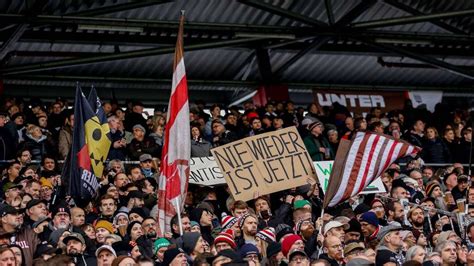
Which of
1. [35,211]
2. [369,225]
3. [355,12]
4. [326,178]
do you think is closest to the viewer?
[35,211]

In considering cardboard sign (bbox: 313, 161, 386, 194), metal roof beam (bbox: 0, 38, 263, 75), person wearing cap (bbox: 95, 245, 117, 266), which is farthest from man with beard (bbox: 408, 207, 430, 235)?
metal roof beam (bbox: 0, 38, 263, 75)

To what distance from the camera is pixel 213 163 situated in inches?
846

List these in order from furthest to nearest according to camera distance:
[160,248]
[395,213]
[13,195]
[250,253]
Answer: [395,213] < [13,195] < [160,248] < [250,253]

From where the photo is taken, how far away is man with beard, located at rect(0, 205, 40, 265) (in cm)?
1573

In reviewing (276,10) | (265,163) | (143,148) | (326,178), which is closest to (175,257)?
(265,163)

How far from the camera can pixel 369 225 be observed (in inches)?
731

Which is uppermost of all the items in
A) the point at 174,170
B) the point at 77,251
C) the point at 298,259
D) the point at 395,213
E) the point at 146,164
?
the point at 146,164

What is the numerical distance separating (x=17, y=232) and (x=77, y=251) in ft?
3.75

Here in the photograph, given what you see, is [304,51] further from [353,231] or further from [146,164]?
[353,231]

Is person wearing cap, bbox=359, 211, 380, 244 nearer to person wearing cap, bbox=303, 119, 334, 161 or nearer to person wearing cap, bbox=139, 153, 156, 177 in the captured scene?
person wearing cap, bbox=139, 153, 156, 177

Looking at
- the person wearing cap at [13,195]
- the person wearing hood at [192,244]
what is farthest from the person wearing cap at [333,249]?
the person wearing cap at [13,195]

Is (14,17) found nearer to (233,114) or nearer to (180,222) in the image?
(233,114)

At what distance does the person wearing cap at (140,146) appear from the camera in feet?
71.4

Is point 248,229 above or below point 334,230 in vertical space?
above
